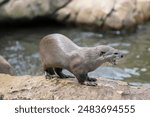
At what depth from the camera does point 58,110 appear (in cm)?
407

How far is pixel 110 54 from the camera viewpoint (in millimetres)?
4348

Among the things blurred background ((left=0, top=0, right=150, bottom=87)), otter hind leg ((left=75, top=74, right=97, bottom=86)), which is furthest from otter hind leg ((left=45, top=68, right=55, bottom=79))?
blurred background ((left=0, top=0, right=150, bottom=87))

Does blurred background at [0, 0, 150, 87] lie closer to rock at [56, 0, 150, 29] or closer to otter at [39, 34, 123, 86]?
rock at [56, 0, 150, 29]

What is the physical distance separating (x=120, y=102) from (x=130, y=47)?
13.0ft

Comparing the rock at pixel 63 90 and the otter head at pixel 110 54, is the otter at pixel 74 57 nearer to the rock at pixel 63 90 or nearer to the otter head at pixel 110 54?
the otter head at pixel 110 54

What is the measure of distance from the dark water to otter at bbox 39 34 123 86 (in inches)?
70.2

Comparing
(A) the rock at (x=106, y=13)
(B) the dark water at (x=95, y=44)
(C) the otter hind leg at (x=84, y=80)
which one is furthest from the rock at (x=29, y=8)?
(C) the otter hind leg at (x=84, y=80)

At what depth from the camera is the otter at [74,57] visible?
172 inches

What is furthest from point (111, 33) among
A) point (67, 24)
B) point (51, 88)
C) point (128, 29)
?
point (51, 88)

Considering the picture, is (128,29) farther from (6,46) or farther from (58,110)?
(58,110)

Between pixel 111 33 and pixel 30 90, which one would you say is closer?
pixel 30 90

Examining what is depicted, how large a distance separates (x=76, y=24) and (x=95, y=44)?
1029mm

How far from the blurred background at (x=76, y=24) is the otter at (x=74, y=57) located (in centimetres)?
294

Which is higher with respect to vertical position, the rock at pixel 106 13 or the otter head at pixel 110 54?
the rock at pixel 106 13
